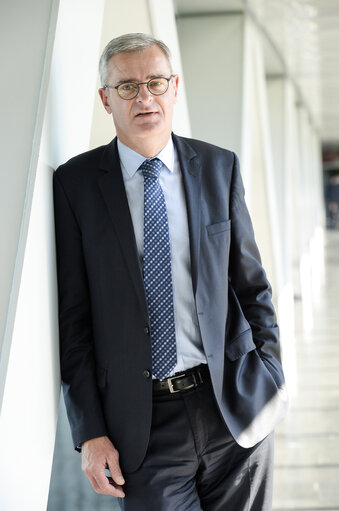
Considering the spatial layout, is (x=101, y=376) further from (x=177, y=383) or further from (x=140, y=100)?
(x=140, y=100)

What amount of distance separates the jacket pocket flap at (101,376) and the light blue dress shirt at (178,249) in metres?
0.21

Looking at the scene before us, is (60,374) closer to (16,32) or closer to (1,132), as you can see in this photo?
(1,132)

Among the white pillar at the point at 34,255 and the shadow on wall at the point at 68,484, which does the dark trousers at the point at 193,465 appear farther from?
the shadow on wall at the point at 68,484

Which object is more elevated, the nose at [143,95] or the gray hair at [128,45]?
the gray hair at [128,45]

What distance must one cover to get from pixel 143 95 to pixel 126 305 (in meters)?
0.62

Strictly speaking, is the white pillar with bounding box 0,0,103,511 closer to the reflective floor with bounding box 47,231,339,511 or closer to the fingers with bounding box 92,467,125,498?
the fingers with bounding box 92,467,125,498

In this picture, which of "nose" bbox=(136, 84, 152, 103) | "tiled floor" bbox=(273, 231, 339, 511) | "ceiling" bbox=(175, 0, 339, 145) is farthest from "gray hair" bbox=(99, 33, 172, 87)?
"ceiling" bbox=(175, 0, 339, 145)

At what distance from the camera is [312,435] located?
5.64 meters

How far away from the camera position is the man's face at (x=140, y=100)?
2109 mm

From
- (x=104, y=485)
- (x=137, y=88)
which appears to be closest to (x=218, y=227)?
(x=137, y=88)

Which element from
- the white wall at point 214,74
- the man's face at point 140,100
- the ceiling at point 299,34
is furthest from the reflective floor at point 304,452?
the ceiling at point 299,34

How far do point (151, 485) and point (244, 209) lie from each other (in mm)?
901

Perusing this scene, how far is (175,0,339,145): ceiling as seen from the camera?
24.0 ft

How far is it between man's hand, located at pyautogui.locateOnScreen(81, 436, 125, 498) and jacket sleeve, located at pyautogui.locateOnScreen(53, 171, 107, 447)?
42 millimetres
